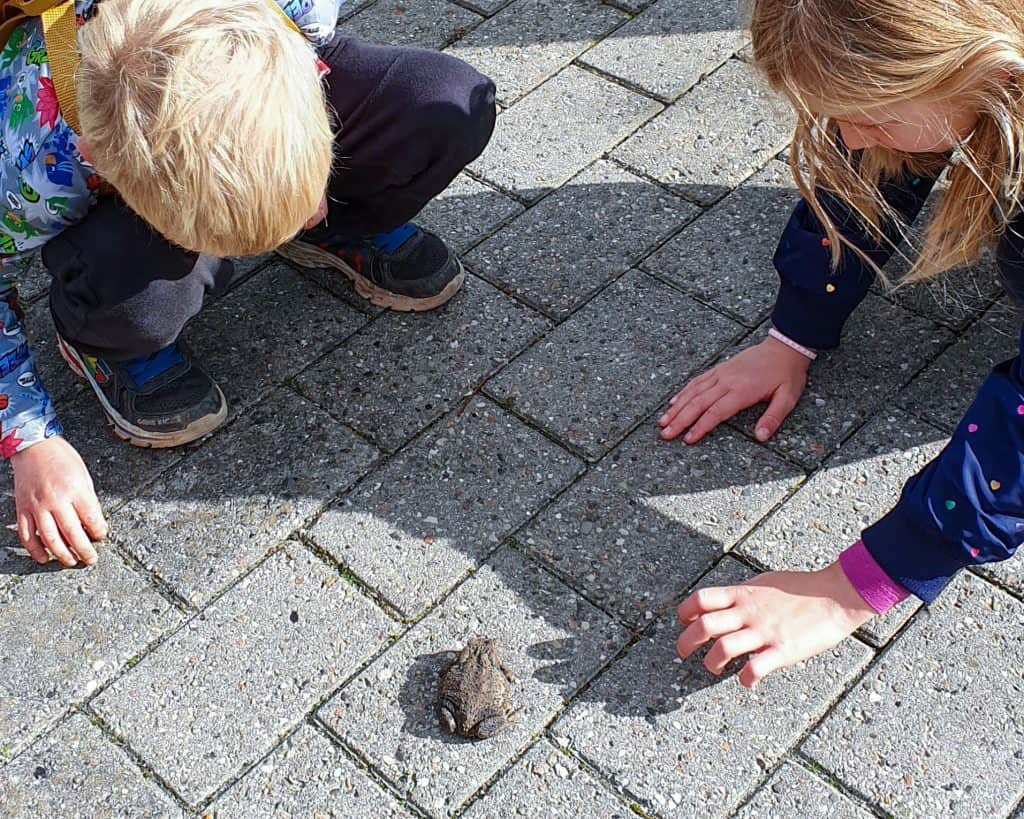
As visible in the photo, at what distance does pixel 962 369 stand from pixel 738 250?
0.58 metres

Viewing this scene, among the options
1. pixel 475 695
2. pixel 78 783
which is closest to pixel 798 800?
pixel 475 695

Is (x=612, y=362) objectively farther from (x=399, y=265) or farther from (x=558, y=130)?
(x=558, y=130)

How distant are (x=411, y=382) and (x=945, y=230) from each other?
1.14 metres

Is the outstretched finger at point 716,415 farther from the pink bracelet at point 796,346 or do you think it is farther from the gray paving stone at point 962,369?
the gray paving stone at point 962,369

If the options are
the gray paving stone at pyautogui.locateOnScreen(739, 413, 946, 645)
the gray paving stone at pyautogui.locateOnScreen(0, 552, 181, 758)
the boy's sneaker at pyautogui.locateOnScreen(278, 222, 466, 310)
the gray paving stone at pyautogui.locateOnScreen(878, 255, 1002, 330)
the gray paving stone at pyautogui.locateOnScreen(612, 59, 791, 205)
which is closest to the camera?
the gray paving stone at pyautogui.locateOnScreen(0, 552, 181, 758)

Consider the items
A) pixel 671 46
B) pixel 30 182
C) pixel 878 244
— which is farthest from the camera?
pixel 671 46

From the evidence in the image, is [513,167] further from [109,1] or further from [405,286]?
[109,1]

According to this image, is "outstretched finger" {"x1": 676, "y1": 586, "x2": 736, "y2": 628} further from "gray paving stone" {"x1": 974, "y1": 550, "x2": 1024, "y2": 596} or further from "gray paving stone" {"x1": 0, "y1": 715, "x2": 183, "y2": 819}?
"gray paving stone" {"x1": 0, "y1": 715, "x2": 183, "y2": 819}

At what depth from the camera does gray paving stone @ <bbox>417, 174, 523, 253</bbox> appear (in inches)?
113

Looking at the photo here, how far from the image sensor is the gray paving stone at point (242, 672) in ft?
6.48

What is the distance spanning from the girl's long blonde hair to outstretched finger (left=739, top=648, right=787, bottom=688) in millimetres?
754

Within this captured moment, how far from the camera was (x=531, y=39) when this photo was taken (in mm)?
3389

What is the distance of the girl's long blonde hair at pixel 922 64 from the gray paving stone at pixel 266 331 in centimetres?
126

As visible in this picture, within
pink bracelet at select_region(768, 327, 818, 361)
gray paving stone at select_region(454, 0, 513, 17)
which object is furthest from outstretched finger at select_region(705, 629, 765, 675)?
gray paving stone at select_region(454, 0, 513, 17)
